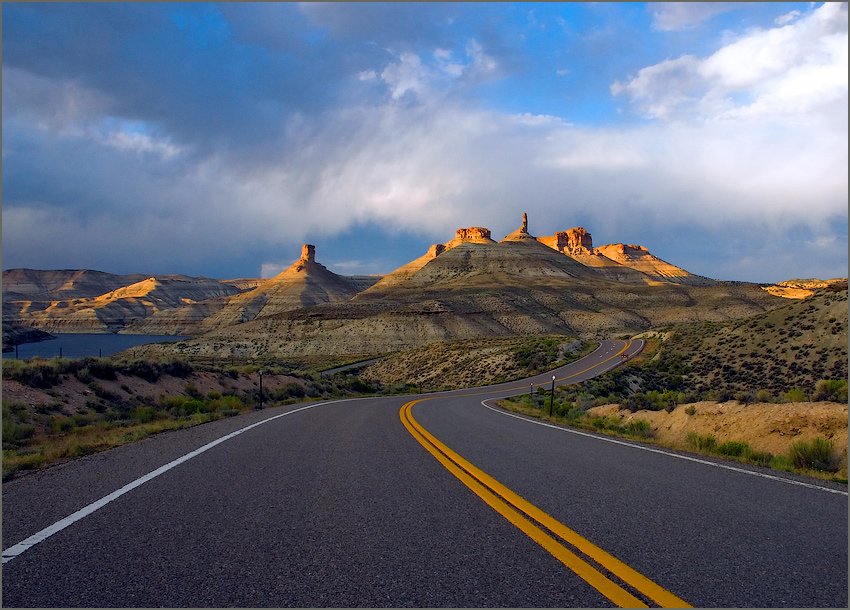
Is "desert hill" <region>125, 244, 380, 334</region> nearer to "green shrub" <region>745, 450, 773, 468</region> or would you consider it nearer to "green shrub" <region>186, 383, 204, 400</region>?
"green shrub" <region>186, 383, 204, 400</region>

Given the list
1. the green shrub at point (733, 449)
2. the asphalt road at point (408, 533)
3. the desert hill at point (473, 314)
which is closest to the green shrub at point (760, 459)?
the green shrub at point (733, 449)

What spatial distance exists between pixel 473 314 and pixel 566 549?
96.4m

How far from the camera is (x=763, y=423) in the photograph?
38.9ft

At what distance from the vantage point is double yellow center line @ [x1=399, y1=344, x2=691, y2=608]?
10.4 feet

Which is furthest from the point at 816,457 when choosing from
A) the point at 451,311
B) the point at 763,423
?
the point at 451,311

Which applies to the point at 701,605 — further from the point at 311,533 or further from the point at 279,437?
the point at 279,437

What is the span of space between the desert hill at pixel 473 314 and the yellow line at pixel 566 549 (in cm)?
7711

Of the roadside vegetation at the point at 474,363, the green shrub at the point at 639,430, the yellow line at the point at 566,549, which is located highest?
the yellow line at the point at 566,549

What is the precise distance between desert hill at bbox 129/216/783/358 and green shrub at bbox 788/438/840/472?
75.7m

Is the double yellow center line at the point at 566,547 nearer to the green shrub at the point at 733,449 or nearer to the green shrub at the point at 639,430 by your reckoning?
the green shrub at the point at 733,449

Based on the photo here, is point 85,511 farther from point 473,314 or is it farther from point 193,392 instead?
point 473,314

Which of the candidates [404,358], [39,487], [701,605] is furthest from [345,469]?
[404,358]

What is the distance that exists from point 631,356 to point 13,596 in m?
53.6

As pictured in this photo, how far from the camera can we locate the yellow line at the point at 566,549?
316 centimetres
